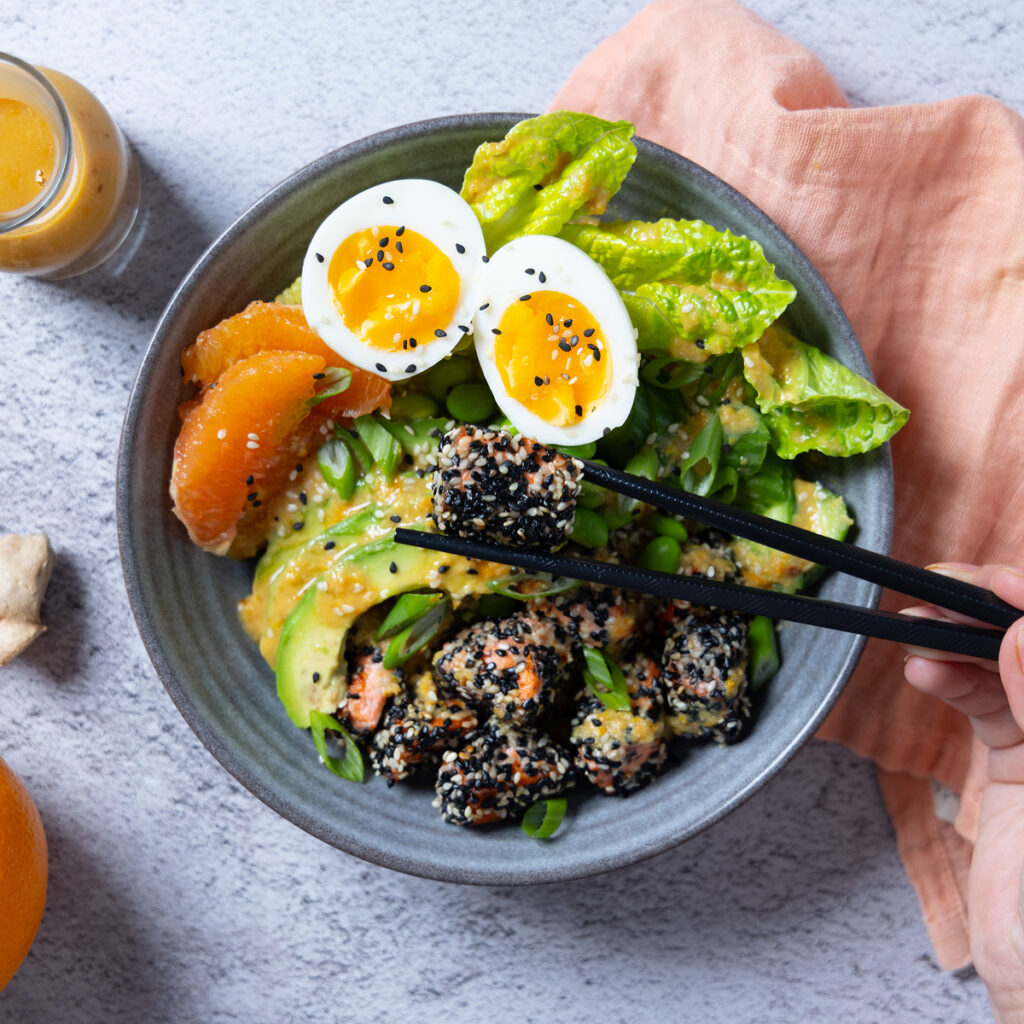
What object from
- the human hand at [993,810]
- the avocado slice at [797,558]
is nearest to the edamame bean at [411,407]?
the avocado slice at [797,558]

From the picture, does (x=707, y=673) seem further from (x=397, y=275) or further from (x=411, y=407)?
(x=397, y=275)

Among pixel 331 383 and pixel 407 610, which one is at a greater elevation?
pixel 331 383

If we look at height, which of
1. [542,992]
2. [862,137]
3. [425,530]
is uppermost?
[862,137]

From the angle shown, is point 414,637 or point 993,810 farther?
point 993,810

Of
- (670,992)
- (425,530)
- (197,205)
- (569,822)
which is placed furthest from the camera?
(670,992)

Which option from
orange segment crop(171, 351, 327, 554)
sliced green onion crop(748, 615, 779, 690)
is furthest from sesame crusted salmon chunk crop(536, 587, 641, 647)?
orange segment crop(171, 351, 327, 554)

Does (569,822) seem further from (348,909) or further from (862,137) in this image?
(862,137)

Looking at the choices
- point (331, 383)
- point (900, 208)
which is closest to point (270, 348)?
point (331, 383)

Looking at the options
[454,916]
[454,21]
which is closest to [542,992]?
[454,916]
